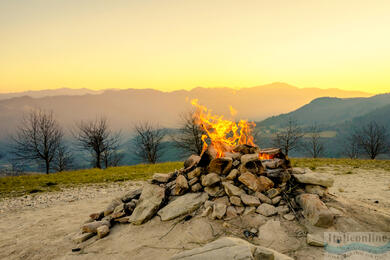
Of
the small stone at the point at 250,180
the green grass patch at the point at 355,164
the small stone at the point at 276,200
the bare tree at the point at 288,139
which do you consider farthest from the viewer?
the bare tree at the point at 288,139

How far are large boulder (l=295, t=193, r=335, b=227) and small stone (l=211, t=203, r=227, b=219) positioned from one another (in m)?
2.45

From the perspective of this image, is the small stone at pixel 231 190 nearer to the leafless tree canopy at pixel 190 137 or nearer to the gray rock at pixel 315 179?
the gray rock at pixel 315 179

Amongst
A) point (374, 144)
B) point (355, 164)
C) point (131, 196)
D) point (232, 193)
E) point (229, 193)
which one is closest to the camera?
point (232, 193)

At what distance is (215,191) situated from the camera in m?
7.43

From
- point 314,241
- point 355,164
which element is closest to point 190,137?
point 355,164

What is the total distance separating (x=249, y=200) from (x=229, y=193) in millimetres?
690

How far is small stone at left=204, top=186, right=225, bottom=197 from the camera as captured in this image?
732 cm

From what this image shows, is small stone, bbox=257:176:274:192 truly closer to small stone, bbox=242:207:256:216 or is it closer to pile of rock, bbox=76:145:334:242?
→ pile of rock, bbox=76:145:334:242

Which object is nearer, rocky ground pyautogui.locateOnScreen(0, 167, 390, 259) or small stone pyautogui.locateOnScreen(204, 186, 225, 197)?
rocky ground pyautogui.locateOnScreen(0, 167, 390, 259)

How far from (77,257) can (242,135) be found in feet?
24.4

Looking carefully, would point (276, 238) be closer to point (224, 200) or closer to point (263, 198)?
point (263, 198)

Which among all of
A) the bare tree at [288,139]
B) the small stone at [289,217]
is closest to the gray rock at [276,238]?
the small stone at [289,217]

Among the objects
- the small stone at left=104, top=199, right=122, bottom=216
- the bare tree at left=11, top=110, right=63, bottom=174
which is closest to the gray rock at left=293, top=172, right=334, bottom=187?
the small stone at left=104, top=199, right=122, bottom=216

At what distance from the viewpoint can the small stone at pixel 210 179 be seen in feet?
24.4
